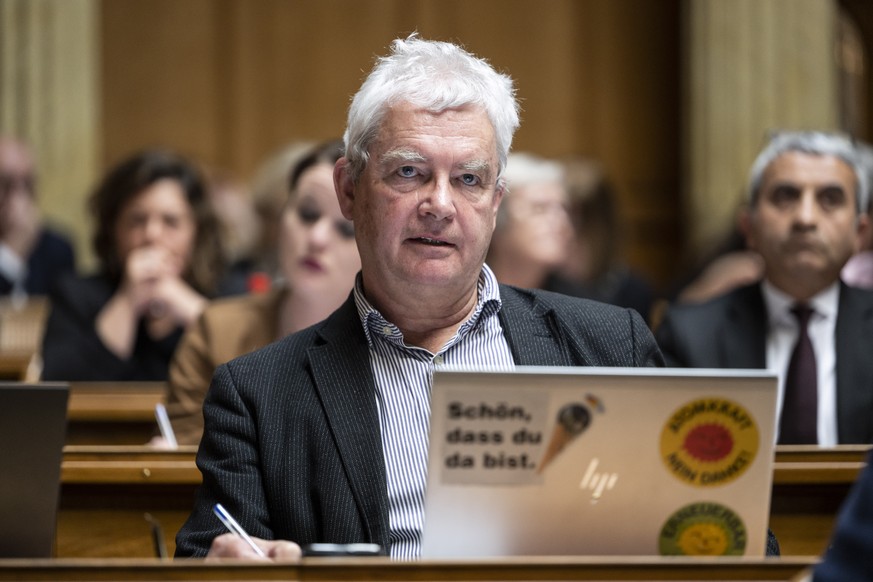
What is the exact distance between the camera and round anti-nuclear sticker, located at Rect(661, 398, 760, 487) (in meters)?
1.77

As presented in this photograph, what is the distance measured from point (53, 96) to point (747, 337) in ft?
15.3

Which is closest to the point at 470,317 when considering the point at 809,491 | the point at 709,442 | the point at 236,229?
the point at 709,442

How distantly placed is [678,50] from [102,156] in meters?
3.58

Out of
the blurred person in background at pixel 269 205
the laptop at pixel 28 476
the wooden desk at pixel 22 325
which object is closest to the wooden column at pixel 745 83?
the blurred person in background at pixel 269 205

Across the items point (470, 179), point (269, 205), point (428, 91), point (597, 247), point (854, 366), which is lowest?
point (854, 366)

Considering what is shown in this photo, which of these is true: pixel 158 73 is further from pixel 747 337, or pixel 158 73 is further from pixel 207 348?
pixel 747 337

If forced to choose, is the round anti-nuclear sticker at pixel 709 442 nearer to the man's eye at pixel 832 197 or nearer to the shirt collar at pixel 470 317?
the shirt collar at pixel 470 317

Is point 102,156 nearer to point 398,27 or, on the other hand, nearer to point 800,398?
point 398,27

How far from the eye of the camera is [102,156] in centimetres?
776

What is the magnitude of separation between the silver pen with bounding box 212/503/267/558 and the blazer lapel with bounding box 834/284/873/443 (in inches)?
79.6

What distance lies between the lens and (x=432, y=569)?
65.9 inches

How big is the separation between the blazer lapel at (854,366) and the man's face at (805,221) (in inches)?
4.2

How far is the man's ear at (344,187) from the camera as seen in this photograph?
250 cm

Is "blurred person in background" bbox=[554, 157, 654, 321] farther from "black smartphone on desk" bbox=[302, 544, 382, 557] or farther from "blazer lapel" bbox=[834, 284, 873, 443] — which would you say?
"black smartphone on desk" bbox=[302, 544, 382, 557]
